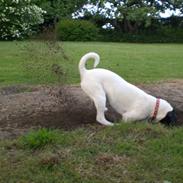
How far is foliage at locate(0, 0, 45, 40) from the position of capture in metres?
23.9

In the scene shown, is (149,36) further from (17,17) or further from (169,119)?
(169,119)

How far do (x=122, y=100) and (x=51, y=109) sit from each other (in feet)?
4.00

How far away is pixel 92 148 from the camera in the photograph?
577cm

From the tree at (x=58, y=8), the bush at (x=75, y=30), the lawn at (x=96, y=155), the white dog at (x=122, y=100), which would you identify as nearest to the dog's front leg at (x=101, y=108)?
the white dog at (x=122, y=100)

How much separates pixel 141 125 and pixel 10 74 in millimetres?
6467

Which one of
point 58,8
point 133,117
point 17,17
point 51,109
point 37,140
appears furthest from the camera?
point 58,8

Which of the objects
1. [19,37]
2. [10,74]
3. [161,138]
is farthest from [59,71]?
[19,37]

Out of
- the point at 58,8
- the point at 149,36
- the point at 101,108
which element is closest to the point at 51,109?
the point at 101,108

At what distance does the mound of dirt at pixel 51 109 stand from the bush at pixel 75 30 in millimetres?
23454

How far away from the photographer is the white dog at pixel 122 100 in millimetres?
6789

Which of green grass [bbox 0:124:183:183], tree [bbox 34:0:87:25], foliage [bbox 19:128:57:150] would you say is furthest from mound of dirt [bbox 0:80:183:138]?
tree [bbox 34:0:87:25]

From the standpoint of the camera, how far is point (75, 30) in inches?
1282

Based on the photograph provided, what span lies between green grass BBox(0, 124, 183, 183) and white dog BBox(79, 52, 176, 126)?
1.39ft

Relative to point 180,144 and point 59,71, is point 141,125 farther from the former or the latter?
point 59,71
